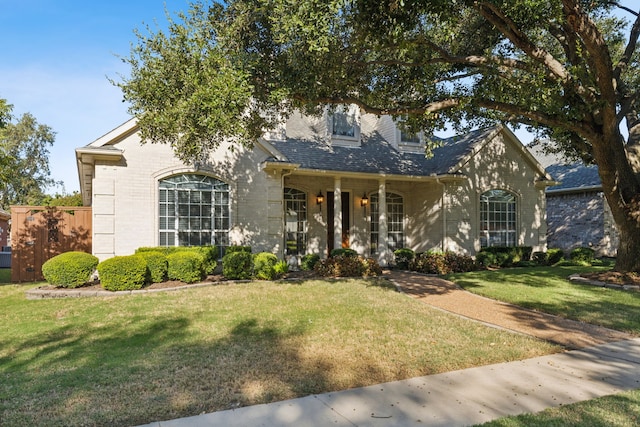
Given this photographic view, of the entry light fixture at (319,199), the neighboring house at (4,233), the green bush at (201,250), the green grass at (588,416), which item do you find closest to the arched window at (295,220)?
the entry light fixture at (319,199)

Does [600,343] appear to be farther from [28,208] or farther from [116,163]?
[28,208]

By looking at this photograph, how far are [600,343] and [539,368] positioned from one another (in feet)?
6.39

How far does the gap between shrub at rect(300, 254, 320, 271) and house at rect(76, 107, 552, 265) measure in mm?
1040

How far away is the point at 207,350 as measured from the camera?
5.63 m

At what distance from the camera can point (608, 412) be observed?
3.79 meters

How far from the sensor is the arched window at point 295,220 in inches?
597

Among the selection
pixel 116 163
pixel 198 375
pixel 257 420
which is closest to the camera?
pixel 257 420

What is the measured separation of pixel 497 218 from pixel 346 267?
8256 mm

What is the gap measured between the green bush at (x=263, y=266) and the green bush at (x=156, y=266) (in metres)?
2.38

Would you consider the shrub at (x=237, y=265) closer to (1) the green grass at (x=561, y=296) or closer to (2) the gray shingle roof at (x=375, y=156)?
(2) the gray shingle roof at (x=375, y=156)

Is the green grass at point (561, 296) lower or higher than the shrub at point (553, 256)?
lower

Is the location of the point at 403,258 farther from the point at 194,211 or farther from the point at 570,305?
the point at 194,211

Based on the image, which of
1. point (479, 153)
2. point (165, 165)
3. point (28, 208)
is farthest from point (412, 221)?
point (28, 208)

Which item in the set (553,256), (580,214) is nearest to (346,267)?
(553,256)
